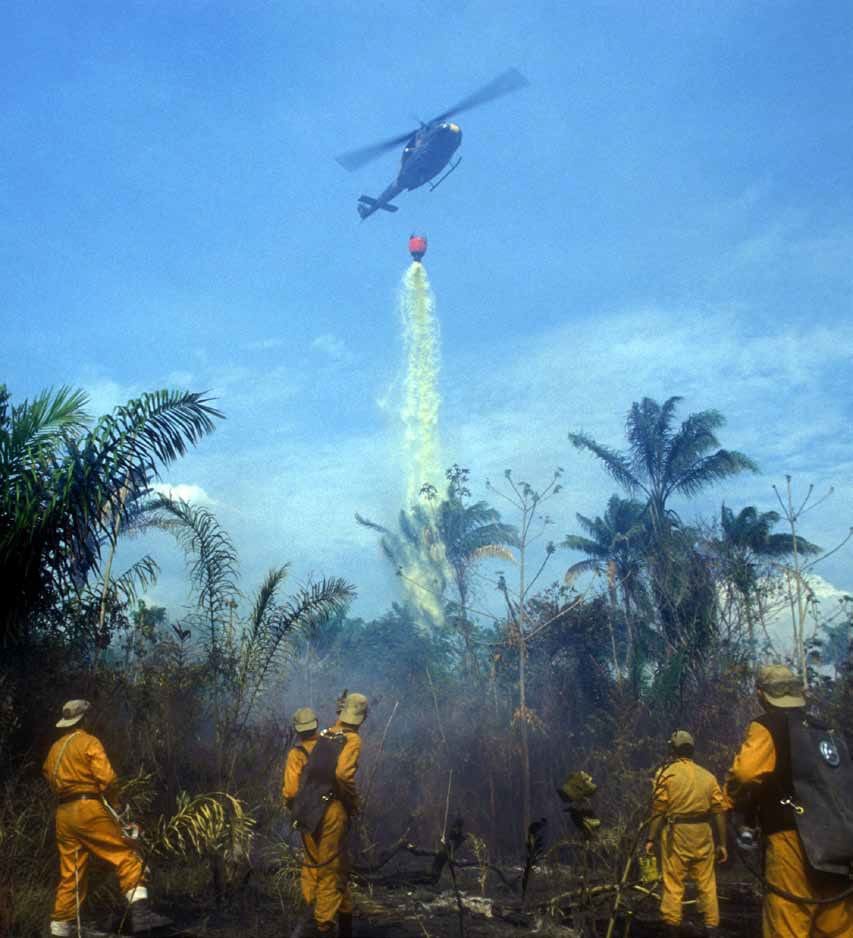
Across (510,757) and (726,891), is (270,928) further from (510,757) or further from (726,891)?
(510,757)

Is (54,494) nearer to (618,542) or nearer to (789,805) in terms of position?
(789,805)

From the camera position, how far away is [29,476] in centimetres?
930

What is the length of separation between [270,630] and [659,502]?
18987mm

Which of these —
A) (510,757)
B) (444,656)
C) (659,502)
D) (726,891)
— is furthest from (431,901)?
(659,502)

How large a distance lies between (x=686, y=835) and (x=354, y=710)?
10.1 feet

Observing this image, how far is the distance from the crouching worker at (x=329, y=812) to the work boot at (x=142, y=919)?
1.14m

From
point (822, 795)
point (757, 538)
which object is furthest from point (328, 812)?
point (757, 538)

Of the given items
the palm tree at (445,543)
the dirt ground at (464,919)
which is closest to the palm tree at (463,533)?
the palm tree at (445,543)

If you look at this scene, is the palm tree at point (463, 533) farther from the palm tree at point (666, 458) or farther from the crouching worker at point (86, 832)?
the crouching worker at point (86, 832)

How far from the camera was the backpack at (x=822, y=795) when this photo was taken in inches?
172

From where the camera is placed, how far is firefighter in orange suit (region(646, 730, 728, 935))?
7.26 m

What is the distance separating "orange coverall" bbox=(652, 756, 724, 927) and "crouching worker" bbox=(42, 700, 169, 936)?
4.21m

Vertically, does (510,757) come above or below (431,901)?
above

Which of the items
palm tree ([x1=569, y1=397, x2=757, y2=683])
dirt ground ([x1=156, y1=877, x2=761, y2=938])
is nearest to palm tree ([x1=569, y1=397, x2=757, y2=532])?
palm tree ([x1=569, y1=397, x2=757, y2=683])
